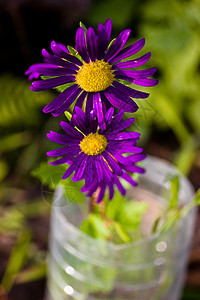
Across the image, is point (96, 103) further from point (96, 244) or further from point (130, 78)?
point (96, 244)

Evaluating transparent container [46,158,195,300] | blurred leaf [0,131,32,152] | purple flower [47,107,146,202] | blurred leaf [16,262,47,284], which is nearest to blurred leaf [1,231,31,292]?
blurred leaf [16,262,47,284]

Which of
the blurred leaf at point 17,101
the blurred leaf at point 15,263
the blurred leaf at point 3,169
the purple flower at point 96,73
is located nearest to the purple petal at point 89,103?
the purple flower at point 96,73

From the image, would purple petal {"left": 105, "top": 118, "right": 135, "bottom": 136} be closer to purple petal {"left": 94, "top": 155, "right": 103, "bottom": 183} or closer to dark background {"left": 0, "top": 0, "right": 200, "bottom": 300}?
purple petal {"left": 94, "top": 155, "right": 103, "bottom": 183}

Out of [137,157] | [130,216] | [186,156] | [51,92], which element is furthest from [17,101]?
[137,157]

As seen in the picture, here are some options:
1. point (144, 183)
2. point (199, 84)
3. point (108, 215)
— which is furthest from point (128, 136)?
point (199, 84)

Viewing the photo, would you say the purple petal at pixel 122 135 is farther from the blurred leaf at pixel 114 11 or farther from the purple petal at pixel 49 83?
the blurred leaf at pixel 114 11

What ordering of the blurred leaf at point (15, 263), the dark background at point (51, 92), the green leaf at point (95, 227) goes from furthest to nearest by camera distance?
1. the dark background at point (51, 92)
2. the blurred leaf at point (15, 263)
3. the green leaf at point (95, 227)

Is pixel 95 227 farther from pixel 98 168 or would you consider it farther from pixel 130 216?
pixel 98 168
